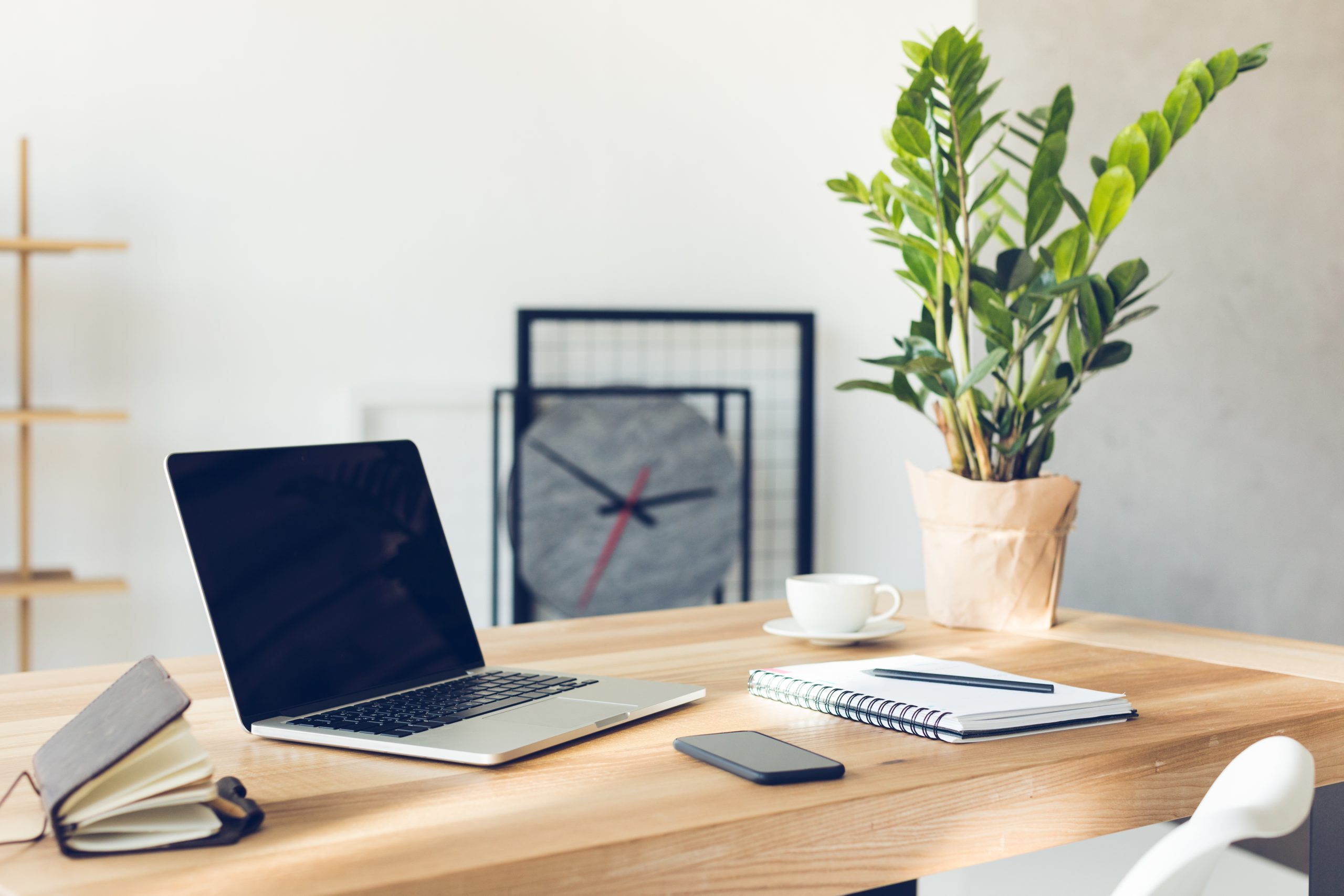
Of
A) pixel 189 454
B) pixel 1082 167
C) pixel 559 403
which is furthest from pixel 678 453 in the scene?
pixel 189 454

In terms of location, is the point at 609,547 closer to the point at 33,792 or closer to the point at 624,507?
the point at 624,507

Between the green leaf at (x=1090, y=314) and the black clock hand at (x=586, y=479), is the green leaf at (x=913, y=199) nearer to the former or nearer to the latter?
the green leaf at (x=1090, y=314)

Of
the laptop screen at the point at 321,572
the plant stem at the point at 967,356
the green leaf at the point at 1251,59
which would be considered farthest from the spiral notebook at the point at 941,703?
the green leaf at the point at 1251,59

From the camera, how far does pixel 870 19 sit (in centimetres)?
296

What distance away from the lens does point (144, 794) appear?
1.83 ft

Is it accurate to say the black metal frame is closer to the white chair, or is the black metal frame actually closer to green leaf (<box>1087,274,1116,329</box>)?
green leaf (<box>1087,274,1116,329</box>)

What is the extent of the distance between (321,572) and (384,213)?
6.02 ft

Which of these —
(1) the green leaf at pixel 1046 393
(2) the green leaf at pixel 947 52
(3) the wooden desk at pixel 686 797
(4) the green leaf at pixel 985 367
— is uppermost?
(2) the green leaf at pixel 947 52

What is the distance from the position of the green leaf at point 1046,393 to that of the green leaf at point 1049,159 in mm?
218

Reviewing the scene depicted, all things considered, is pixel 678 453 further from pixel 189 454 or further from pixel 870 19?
pixel 189 454

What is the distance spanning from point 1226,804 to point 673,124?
2.44 meters

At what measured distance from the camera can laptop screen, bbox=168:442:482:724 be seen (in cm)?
77

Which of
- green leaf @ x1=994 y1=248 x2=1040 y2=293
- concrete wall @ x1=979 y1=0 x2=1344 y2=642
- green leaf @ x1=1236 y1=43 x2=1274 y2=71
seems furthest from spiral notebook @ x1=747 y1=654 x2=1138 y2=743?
concrete wall @ x1=979 y1=0 x2=1344 y2=642

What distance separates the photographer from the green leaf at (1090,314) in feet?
4.07
